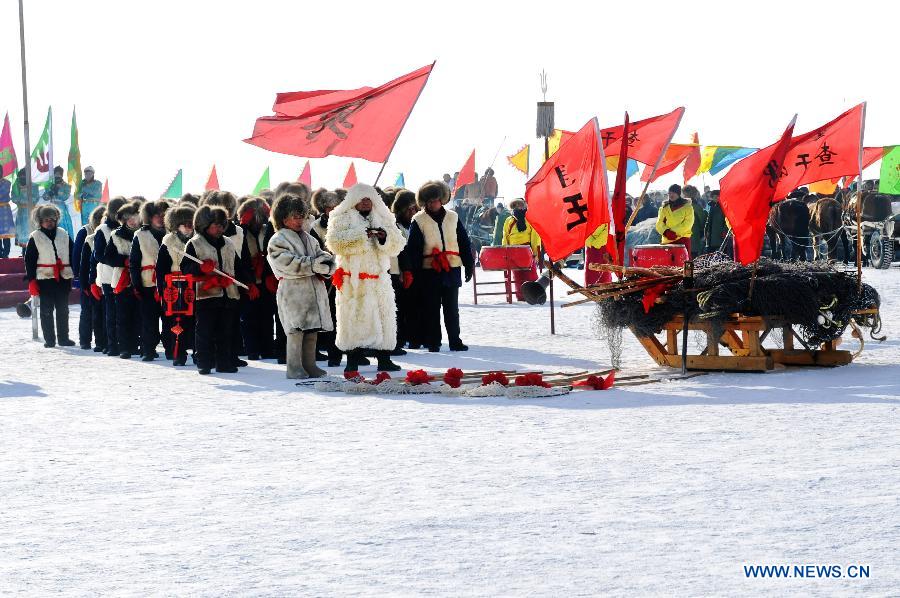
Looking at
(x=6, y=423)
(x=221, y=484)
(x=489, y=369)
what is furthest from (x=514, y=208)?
(x=221, y=484)

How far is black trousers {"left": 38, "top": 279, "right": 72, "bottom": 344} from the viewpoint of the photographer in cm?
1825

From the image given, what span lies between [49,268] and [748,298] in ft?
29.2

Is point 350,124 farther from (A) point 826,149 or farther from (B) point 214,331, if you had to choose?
(A) point 826,149

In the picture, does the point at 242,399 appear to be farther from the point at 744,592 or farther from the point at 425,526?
the point at 744,592

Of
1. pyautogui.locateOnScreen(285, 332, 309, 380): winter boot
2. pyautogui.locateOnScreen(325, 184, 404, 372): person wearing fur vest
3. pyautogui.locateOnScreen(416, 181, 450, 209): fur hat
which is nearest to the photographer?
pyautogui.locateOnScreen(325, 184, 404, 372): person wearing fur vest

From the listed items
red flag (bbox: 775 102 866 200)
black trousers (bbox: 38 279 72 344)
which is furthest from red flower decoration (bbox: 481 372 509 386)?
black trousers (bbox: 38 279 72 344)

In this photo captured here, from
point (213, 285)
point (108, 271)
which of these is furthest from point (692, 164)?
point (213, 285)

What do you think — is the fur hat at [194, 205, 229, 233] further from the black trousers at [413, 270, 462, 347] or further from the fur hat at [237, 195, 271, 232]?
the black trousers at [413, 270, 462, 347]

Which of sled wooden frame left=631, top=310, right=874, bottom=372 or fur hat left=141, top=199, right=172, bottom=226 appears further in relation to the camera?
fur hat left=141, top=199, right=172, bottom=226

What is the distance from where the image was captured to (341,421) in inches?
416

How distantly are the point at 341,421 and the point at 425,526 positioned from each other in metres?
3.72

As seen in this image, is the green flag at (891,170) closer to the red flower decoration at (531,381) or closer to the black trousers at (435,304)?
the black trousers at (435,304)

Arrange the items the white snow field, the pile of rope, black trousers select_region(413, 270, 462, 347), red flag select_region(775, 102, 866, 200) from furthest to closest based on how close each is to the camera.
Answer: black trousers select_region(413, 270, 462, 347)
red flag select_region(775, 102, 866, 200)
the pile of rope
the white snow field

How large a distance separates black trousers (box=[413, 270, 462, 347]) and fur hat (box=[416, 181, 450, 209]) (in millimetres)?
731
